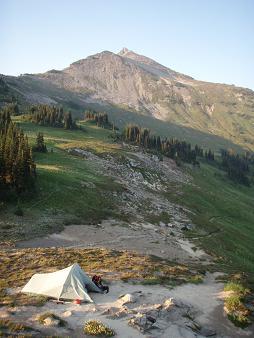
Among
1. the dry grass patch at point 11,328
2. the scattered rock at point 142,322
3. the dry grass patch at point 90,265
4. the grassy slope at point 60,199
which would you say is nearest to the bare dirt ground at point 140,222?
the grassy slope at point 60,199

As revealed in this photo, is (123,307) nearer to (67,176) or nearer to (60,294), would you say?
(60,294)

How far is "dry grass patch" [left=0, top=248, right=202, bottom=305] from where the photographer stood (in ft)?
125

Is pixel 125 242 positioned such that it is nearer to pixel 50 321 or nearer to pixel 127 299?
pixel 127 299

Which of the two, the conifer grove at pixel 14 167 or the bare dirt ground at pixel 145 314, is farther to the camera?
the conifer grove at pixel 14 167

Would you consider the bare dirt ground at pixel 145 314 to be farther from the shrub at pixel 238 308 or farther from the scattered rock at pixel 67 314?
the shrub at pixel 238 308

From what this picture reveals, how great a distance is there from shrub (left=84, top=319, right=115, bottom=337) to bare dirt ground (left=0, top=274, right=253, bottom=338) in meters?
0.44

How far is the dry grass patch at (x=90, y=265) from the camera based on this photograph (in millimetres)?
38000

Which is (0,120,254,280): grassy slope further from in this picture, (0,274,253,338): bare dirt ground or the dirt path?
(0,274,253,338): bare dirt ground

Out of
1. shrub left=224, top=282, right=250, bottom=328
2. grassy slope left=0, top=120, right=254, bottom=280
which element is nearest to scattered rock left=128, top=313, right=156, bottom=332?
shrub left=224, top=282, right=250, bottom=328

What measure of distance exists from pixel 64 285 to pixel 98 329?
22.7 ft

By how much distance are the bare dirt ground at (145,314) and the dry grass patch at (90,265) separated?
4.07m

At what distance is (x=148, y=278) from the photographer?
39031mm

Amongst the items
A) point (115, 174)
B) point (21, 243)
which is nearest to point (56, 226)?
point (21, 243)

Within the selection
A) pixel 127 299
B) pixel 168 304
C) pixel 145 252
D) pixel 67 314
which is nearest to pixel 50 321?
pixel 67 314
